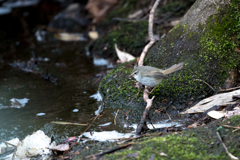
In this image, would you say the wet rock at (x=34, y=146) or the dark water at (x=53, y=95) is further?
the dark water at (x=53, y=95)

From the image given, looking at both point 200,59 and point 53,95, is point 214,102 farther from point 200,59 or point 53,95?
point 53,95

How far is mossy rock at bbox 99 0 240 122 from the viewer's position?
156 inches

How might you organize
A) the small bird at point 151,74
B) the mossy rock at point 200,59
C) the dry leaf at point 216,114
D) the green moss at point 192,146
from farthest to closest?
1. the mossy rock at point 200,59
2. the small bird at point 151,74
3. the dry leaf at point 216,114
4. the green moss at point 192,146

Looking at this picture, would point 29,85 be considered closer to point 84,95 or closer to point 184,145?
point 84,95

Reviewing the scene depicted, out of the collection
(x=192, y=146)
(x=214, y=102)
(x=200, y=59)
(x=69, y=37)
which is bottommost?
(x=192, y=146)

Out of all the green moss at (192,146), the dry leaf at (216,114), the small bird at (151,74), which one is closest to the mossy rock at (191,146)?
the green moss at (192,146)

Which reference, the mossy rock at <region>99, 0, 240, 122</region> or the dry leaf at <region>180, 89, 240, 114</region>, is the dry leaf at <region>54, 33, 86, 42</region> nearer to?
the mossy rock at <region>99, 0, 240, 122</region>

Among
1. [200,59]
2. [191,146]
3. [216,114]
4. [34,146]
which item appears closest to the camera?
[191,146]

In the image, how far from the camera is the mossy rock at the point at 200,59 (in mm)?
3955

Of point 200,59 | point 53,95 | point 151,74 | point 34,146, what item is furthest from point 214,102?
point 53,95

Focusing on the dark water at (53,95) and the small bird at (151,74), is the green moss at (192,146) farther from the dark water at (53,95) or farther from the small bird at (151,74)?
the small bird at (151,74)

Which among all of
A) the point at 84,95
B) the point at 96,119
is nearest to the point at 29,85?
the point at 84,95

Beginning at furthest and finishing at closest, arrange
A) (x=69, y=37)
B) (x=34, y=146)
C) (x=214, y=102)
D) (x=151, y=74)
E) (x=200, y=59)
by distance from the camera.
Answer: (x=69, y=37) → (x=200, y=59) → (x=151, y=74) → (x=214, y=102) → (x=34, y=146)

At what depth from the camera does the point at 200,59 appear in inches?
161
